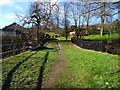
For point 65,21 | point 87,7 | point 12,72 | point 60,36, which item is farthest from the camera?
point 60,36

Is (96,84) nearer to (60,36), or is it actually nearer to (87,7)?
(87,7)

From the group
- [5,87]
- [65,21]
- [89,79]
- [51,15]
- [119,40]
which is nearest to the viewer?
[5,87]

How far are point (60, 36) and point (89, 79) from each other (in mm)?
82704

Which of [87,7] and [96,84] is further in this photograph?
[87,7]

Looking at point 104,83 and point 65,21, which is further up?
point 65,21

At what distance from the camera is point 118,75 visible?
8672 millimetres

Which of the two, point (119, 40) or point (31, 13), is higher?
point (31, 13)

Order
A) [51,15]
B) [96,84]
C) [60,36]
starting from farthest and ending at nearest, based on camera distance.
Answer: [60,36] → [51,15] → [96,84]

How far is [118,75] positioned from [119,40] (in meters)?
10.9

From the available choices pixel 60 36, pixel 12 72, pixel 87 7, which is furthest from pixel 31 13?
pixel 60 36

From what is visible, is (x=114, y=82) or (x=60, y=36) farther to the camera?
(x=60, y=36)

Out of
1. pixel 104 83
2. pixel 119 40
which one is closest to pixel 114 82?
pixel 104 83

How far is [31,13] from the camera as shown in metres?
43.6

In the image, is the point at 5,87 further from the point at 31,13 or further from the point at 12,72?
the point at 31,13
